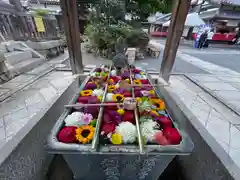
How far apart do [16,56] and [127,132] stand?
12.2 ft

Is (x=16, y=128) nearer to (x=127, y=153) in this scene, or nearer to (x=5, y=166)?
(x=5, y=166)

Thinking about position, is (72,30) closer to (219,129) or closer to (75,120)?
(75,120)

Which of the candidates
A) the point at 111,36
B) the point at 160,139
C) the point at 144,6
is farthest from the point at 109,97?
the point at 144,6

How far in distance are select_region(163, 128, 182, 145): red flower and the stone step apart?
356 cm

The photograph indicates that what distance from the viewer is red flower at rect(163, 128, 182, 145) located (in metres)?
0.82

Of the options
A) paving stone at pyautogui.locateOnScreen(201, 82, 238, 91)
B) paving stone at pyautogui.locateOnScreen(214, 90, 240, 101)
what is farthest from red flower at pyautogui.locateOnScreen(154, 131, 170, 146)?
paving stone at pyautogui.locateOnScreen(201, 82, 238, 91)

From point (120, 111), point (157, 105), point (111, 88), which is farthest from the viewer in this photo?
point (111, 88)

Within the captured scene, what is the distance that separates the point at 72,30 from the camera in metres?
2.18

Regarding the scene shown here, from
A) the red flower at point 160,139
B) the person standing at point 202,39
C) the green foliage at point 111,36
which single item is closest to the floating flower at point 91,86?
the red flower at point 160,139

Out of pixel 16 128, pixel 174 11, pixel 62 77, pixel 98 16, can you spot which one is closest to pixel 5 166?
pixel 16 128

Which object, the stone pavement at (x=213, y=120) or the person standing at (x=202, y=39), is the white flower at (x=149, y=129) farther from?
the person standing at (x=202, y=39)

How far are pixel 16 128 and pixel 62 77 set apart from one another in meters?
1.44

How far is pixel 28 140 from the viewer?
96cm

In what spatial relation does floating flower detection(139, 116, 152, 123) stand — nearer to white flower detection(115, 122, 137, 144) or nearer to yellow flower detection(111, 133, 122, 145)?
white flower detection(115, 122, 137, 144)
